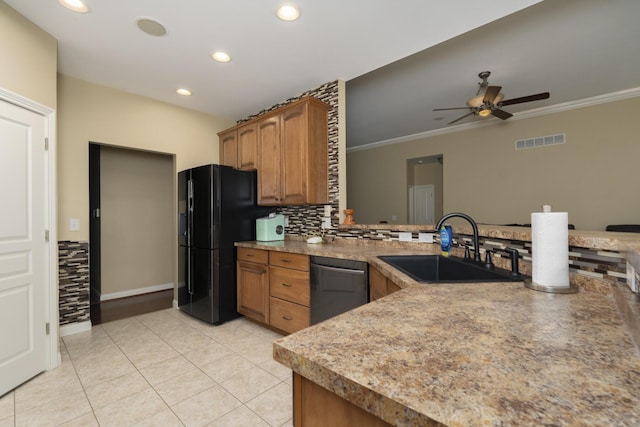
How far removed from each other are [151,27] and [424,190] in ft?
18.5

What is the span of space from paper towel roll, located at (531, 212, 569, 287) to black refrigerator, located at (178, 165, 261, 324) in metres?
2.60

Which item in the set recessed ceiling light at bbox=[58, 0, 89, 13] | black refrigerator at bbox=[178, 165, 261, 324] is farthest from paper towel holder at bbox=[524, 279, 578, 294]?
recessed ceiling light at bbox=[58, 0, 89, 13]

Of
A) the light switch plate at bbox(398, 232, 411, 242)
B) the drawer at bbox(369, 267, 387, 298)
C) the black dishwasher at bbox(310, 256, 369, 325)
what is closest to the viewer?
the drawer at bbox(369, 267, 387, 298)

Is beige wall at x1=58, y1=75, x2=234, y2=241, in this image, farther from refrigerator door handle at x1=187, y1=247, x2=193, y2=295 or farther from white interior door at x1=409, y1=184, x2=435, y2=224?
white interior door at x1=409, y1=184, x2=435, y2=224

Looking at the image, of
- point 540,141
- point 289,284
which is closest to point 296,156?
point 289,284

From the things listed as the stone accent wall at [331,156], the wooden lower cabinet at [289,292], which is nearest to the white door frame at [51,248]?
the wooden lower cabinet at [289,292]

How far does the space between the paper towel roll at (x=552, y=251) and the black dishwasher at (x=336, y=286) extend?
1106mm

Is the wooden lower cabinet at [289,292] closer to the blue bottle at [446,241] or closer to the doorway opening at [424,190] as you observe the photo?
the blue bottle at [446,241]

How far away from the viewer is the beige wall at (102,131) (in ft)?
8.88

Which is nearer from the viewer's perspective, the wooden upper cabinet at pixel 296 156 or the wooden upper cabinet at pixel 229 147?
the wooden upper cabinet at pixel 296 156

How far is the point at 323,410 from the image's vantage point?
59 centimetres

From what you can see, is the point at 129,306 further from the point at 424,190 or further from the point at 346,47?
the point at 424,190

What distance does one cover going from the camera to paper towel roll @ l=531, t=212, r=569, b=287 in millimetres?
1012

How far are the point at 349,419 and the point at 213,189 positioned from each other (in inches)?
104
